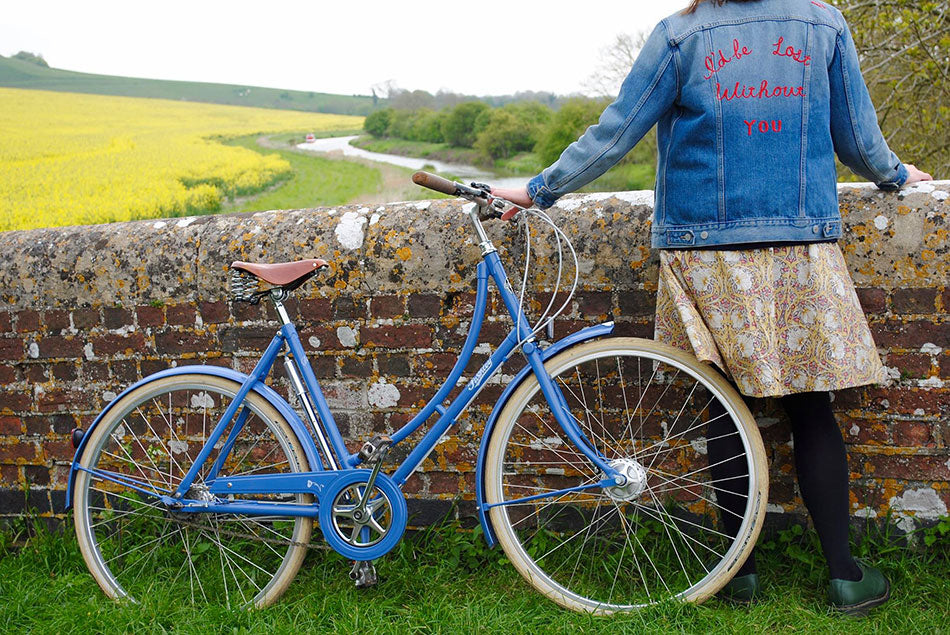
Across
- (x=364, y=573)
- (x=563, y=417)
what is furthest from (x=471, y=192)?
(x=364, y=573)

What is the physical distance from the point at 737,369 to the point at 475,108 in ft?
13.8

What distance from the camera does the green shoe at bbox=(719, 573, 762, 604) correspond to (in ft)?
6.67

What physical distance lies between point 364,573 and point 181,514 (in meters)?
0.67

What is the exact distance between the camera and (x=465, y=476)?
243 cm

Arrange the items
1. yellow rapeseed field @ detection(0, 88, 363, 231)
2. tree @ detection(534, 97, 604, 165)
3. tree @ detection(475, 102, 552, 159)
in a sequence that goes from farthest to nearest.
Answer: tree @ detection(534, 97, 604, 165) < tree @ detection(475, 102, 552, 159) < yellow rapeseed field @ detection(0, 88, 363, 231)

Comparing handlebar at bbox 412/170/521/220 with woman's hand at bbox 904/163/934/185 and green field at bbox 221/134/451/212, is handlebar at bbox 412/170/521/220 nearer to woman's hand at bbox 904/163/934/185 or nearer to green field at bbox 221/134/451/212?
woman's hand at bbox 904/163/934/185

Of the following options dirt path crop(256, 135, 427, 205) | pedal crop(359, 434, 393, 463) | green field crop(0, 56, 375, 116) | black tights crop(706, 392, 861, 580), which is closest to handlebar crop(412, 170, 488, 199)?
pedal crop(359, 434, 393, 463)

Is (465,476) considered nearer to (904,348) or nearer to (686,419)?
(686,419)

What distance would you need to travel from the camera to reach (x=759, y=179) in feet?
5.79

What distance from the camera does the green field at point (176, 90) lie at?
4.94m

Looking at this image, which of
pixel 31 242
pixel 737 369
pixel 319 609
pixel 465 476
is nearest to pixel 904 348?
pixel 737 369

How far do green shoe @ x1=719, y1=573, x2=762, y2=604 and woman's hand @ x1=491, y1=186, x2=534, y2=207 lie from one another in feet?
4.17

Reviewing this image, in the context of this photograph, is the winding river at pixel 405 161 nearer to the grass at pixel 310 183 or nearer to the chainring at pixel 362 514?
the grass at pixel 310 183

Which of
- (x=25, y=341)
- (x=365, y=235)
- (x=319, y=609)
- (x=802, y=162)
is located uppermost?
(x=802, y=162)
